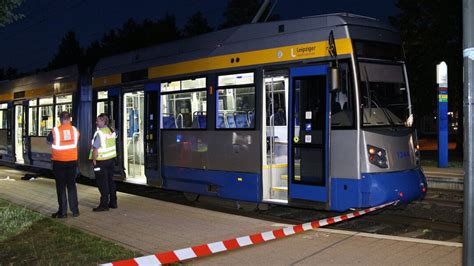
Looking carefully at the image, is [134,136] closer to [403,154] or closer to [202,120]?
[202,120]

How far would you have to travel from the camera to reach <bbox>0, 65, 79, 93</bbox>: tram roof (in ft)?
50.5

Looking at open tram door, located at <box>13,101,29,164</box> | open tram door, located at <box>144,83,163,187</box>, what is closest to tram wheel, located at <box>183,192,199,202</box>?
open tram door, located at <box>144,83,163,187</box>

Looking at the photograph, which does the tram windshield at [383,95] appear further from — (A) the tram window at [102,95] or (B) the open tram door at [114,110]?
(A) the tram window at [102,95]

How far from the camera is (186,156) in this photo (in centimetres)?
1066

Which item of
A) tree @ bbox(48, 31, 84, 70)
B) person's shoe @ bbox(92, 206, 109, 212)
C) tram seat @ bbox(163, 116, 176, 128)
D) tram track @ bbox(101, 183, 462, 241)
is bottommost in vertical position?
tram track @ bbox(101, 183, 462, 241)

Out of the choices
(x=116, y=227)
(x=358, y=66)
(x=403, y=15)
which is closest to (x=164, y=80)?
(x=116, y=227)

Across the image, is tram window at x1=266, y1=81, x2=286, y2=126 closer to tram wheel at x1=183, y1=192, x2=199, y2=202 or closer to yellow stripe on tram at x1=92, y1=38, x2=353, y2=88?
yellow stripe on tram at x1=92, y1=38, x2=353, y2=88

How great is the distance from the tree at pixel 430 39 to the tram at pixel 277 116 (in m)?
16.4

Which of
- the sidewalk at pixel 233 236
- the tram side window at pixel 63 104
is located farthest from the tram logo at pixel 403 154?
the tram side window at pixel 63 104

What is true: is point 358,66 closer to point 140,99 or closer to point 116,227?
point 116,227

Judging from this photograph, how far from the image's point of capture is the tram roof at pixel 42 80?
50.5ft

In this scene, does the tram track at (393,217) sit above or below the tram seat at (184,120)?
below

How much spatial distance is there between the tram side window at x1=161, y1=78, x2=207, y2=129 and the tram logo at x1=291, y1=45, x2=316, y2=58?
2.26 meters

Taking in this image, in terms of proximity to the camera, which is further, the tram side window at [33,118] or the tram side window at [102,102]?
the tram side window at [33,118]
